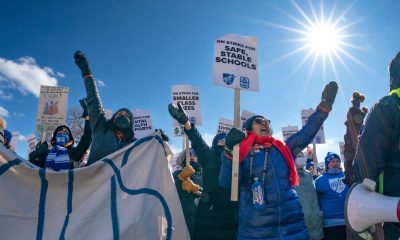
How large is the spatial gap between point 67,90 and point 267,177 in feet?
19.3

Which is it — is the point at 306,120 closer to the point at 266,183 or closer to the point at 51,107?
the point at 51,107

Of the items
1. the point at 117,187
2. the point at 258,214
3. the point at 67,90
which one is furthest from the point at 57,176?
the point at 67,90

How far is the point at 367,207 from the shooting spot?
6.18 feet

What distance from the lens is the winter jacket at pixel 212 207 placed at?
361cm

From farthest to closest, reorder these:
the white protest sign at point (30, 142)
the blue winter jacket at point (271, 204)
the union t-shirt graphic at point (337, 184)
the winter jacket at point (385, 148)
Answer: the white protest sign at point (30, 142), the union t-shirt graphic at point (337, 184), the blue winter jacket at point (271, 204), the winter jacket at point (385, 148)

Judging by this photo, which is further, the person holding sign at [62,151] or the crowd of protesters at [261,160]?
the person holding sign at [62,151]

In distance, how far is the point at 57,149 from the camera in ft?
14.5

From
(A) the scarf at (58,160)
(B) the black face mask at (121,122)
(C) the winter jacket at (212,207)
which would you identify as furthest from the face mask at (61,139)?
(C) the winter jacket at (212,207)

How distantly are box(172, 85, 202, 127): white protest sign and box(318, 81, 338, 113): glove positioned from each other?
409cm

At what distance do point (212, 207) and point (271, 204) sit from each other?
843 mm

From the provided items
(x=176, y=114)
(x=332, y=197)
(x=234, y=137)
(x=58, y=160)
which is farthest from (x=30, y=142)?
(x=234, y=137)

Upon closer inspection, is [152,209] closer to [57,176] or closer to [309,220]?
[57,176]

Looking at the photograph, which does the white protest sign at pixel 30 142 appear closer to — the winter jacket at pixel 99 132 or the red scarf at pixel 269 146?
the winter jacket at pixel 99 132

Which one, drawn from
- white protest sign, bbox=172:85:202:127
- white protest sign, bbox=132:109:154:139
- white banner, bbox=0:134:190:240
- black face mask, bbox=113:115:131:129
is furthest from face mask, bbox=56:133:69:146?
white protest sign, bbox=132:109:154:139
